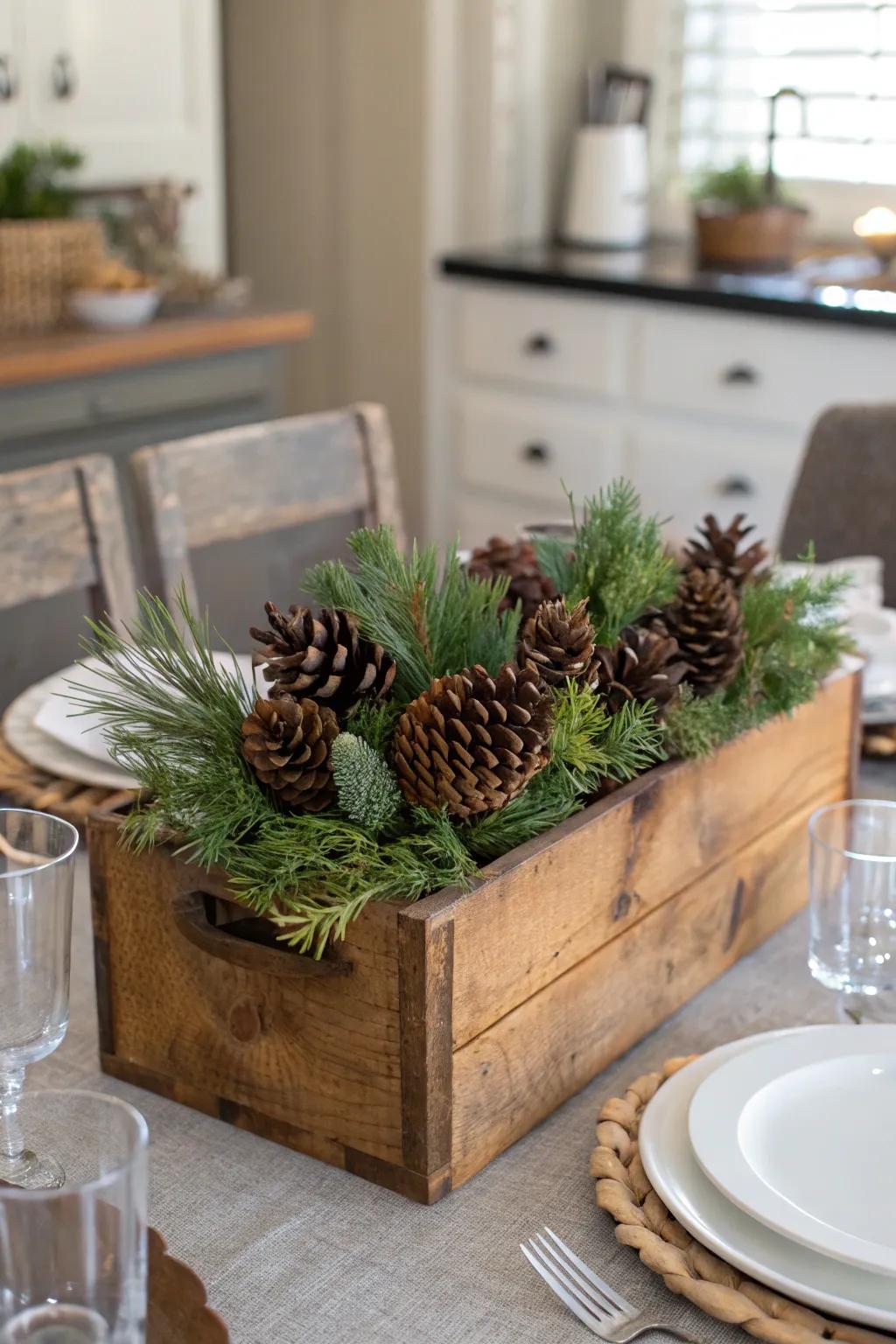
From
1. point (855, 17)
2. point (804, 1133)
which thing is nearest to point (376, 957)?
point (804, 1133)

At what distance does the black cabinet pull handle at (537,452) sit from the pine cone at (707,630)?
7.41 feet

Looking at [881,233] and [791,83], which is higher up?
[791,83]

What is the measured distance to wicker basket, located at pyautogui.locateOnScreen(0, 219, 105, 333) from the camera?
2566 millimetres

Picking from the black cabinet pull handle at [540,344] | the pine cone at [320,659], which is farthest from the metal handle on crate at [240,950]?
the black cabinet pull handle at [540,344]

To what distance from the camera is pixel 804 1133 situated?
69 centimetres

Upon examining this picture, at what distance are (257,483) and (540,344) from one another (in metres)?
1.48

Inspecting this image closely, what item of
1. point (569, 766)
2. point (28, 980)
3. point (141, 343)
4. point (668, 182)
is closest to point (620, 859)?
point (569, 766)

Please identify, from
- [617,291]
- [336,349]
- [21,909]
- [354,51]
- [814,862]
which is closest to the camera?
[21,909]

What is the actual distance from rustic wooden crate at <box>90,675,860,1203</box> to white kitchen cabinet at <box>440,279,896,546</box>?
179cm

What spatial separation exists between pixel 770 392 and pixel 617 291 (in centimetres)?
35

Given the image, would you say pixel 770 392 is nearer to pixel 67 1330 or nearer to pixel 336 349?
pixel 336 349

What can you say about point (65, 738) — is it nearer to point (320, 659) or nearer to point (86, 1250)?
point (320, 659)

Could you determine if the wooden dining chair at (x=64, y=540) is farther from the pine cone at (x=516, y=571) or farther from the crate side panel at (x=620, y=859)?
the crate side panel at (x=620, y=859)

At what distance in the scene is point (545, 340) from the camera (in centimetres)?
299
